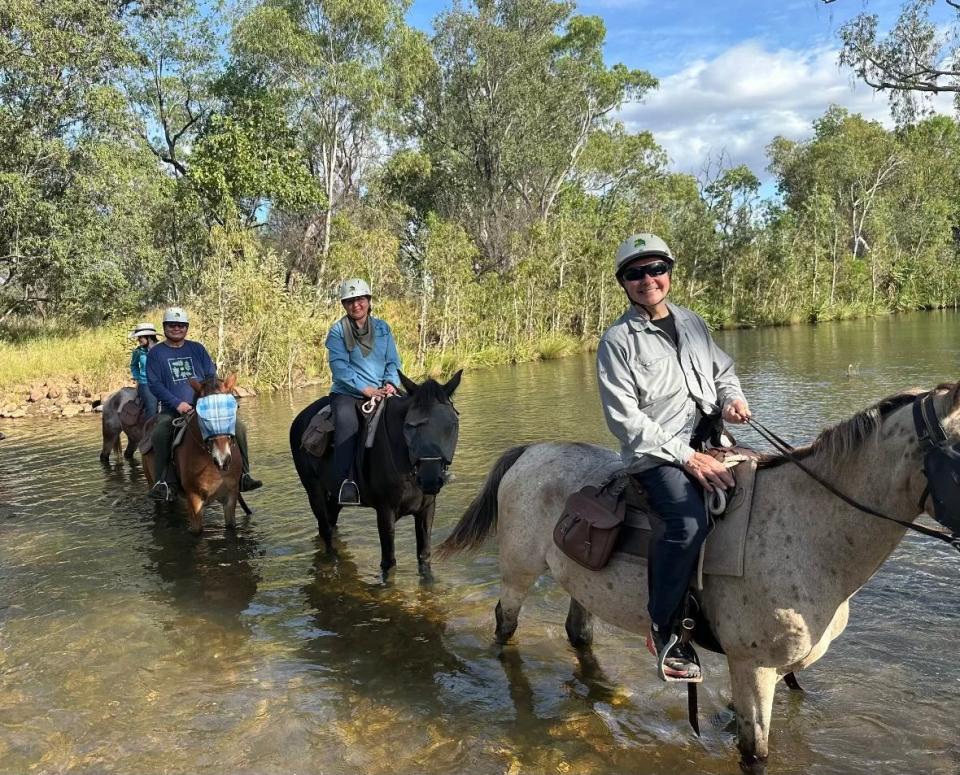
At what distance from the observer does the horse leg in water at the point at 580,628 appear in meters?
5.00

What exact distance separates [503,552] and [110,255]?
78.4 ft

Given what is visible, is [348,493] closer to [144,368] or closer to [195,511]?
[195,511]

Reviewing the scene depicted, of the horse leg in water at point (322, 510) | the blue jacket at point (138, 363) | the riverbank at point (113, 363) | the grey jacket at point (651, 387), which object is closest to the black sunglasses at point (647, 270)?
the grey jacket at point (651, 387)

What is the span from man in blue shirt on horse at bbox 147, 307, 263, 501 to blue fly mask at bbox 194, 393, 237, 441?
1.13 metres

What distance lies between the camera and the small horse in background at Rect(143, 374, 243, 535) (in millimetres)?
7266

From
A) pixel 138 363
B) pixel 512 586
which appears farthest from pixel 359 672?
pixel 138 363

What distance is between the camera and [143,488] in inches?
417

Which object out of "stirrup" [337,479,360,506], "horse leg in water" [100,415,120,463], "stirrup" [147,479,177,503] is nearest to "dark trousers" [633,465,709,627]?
"stirrup" [337,479,360,506]

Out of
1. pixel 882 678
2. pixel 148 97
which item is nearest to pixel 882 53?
pixel 882 678

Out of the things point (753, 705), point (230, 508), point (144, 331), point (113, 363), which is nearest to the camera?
point (753, 705)

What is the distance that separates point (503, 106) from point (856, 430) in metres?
40.6

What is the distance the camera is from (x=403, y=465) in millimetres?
6043

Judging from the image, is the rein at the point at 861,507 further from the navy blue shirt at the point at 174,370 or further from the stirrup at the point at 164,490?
the stirrup at the point at 164,490

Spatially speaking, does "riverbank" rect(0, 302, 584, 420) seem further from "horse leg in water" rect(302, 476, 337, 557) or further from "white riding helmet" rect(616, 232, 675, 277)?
"white riding helmet" rect(616, 232, 675, 277)
